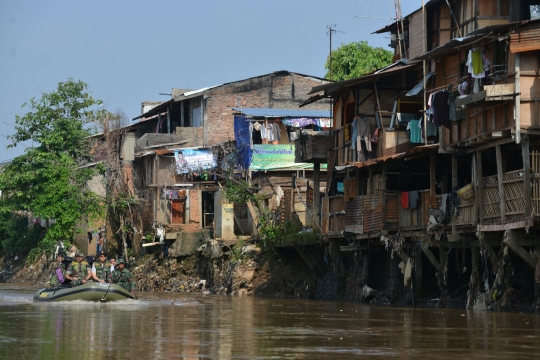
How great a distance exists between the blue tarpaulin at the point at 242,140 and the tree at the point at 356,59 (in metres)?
10.3

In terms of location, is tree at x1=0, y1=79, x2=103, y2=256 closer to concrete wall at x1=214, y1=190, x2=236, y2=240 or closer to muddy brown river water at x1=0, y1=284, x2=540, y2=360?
concrete wall at x1=214, y1=190, x2=236, y2=240

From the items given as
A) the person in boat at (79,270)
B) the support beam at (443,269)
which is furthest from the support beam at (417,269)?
the person in boat at (79,270)

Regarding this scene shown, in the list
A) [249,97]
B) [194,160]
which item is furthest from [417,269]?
[249,97]

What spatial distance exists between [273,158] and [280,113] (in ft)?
6.92

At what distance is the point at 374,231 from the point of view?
29734mm

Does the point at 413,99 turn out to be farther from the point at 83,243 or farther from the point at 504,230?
the point at 83,243

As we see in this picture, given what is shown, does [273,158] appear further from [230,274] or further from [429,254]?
[429,254]

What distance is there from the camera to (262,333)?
19016mm

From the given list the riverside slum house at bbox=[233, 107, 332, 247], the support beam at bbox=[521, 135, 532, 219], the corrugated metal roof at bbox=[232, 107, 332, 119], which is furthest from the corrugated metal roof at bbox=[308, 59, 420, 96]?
the corrugated metal roof at bbox=[232, 107, 332, 119]

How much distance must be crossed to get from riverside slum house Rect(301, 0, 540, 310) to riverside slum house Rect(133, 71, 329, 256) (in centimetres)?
1139

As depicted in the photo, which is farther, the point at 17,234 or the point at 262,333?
the point at 17,234

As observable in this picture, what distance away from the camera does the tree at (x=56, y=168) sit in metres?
50.3

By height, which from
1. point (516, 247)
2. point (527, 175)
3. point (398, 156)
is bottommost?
point (516, 247)

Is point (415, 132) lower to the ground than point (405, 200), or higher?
higher
